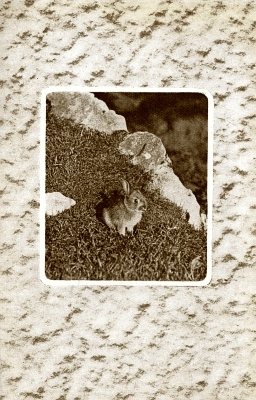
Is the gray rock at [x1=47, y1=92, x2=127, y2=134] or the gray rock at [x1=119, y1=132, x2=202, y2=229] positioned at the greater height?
the gray rock at [x1=47, y1=92, x2=127, y2=134]

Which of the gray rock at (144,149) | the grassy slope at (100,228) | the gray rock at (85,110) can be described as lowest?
the grassy slope at (100,228)

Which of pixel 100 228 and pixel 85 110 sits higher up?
pixel 85 110

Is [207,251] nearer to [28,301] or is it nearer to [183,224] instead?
[183,224]

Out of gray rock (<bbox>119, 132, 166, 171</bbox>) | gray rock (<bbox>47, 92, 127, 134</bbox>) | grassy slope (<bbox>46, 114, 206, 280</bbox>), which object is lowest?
grassy slope (<bbox>46, 114, 206, 280</bbox>)

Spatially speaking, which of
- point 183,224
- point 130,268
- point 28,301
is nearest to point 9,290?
point 28,301

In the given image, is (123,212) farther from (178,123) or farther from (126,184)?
(178,123)

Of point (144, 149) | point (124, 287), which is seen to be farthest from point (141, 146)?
point (124, 287)
